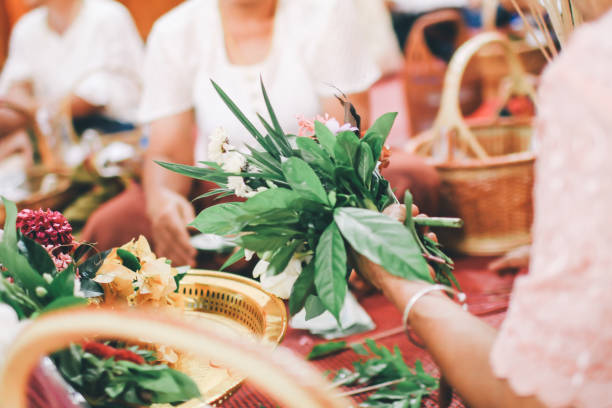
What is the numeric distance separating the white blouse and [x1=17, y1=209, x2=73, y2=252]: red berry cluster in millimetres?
789

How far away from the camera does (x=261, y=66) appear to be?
1567mm

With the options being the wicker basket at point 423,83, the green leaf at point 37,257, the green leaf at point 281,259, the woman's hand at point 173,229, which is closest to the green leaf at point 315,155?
the green leaf at point 281,259

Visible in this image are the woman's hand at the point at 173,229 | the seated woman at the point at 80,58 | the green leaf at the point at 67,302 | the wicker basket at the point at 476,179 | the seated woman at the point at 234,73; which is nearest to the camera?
the green leaf at the point at 67,302

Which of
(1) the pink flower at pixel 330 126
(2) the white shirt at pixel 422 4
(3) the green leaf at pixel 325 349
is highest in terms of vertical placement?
(1) the pink flower at pixel 330 126

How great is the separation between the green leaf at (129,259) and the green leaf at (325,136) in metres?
0.34

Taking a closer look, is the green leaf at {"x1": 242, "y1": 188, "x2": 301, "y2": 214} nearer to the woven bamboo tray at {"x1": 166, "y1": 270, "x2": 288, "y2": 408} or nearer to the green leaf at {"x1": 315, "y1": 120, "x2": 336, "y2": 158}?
the green leaf at {"x1": 315, "y1": 120, "x2": 336, "y2": 158}

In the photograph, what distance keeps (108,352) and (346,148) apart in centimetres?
39

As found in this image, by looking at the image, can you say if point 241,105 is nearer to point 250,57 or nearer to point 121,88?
point 250,57

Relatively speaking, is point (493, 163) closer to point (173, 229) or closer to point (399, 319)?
point (399, 319)

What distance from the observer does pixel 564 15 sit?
0.86 meters

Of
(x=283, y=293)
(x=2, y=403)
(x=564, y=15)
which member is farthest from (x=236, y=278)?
(x=564, y=15)

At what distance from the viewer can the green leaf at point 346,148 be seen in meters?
0.68

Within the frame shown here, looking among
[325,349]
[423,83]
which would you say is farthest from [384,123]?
[423,83]

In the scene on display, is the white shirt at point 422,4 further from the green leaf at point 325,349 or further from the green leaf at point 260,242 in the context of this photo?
the green leaf at point 260,242
